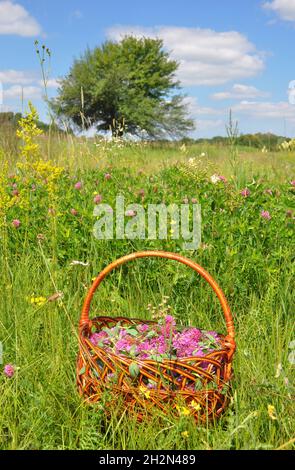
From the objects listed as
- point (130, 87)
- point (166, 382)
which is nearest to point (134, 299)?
point (166, 382)

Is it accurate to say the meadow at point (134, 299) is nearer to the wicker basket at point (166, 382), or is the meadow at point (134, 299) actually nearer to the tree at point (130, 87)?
the wicker basket at point (166, 382)

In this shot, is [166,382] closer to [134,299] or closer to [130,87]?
[134,299]

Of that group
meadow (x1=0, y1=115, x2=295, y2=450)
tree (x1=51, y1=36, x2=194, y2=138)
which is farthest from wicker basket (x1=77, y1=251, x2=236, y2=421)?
tree (x1=51, y1=36, x2=194, y2=138)

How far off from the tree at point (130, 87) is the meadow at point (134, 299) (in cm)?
2569

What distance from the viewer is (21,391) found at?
1.97 meters

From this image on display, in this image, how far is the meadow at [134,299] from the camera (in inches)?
Result: 69.2

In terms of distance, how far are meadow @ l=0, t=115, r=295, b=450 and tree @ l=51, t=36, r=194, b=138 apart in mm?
25693

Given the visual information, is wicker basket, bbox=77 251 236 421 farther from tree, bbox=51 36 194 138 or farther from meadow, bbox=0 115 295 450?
tree, bbox=51 36 194 138

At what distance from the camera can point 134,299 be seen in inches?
111

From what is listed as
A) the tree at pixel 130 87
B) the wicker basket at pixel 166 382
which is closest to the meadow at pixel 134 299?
the wicker basket at pixel 166 382

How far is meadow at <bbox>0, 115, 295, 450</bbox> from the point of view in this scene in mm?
1758

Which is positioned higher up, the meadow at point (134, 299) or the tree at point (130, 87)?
the tree at point (130, 87)
